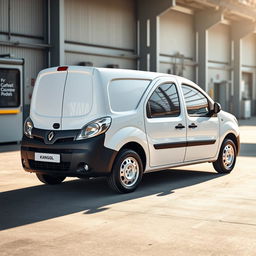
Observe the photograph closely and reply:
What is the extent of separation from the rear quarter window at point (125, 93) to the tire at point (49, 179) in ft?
5.32

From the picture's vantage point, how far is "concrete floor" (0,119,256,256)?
5.00 m

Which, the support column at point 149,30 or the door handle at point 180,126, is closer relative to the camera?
the door handle at point 180,126

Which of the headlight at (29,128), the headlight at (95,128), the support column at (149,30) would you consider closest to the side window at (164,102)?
the headlight at (95,128)

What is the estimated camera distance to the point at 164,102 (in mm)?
8570

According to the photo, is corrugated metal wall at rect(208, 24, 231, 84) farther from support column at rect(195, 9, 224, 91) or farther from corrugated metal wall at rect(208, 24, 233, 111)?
support column at rect(195, 9, 224, 91)

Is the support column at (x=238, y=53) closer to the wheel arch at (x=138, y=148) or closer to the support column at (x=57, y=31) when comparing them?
the support column at (x=57, y=31)

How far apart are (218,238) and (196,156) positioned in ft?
13.2

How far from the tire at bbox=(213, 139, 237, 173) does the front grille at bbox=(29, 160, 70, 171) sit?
3219 millimetres

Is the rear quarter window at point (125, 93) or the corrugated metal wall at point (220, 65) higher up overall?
the corrugated metal wall at point (220, 65)

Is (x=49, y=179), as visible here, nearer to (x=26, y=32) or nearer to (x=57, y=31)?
(x=26, y=32)

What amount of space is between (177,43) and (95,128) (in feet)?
70.3

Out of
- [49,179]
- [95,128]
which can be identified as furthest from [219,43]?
[95,128]

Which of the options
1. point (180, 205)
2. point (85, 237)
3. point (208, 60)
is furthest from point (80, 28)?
point (85, 237)

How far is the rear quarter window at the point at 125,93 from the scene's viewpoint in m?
7.76
